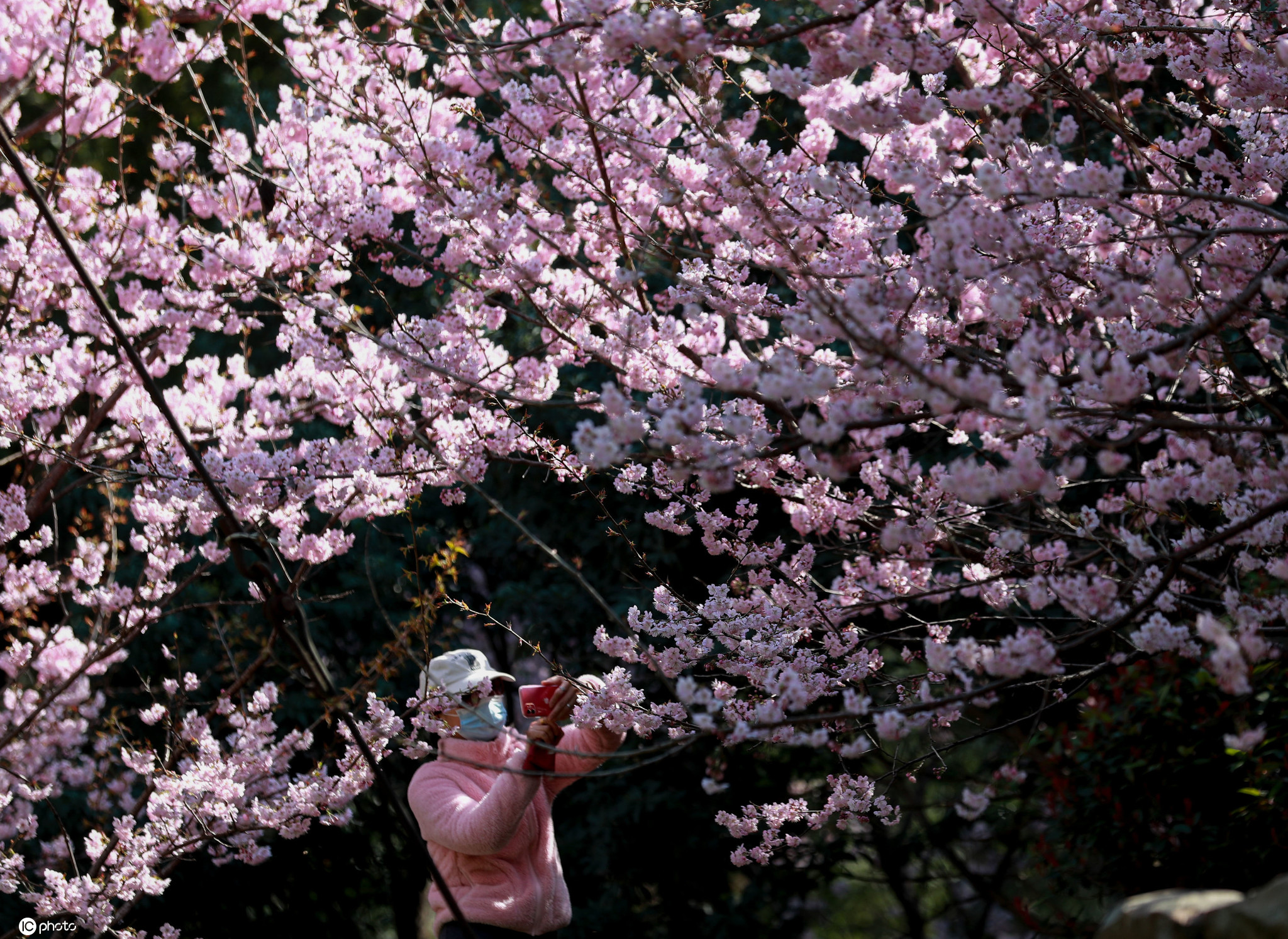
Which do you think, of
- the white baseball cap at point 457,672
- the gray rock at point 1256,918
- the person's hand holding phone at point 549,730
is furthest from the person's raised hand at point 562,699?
the gray rock at point 1256,918

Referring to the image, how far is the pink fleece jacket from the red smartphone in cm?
9

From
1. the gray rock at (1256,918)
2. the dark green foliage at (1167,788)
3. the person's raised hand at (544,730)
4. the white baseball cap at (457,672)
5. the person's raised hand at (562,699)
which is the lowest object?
the gray rock at (1256,918)

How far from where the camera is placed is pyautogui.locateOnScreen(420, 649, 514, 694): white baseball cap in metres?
2.92

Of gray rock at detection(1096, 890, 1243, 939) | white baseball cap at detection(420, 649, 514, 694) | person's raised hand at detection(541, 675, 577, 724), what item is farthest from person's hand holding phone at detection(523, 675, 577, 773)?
gray rock at detection(1096, 890, 1243, 939)

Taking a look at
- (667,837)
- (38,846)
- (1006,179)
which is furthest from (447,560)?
(38,846)

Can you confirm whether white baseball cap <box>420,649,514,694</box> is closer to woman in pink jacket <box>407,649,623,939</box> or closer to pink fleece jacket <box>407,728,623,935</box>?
woman in pink jacket <box>407,649,623,939</box>

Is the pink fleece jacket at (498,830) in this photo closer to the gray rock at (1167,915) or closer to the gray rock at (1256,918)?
the gray rock at (1167,915)

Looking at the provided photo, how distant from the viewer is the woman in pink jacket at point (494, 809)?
2.62 meters

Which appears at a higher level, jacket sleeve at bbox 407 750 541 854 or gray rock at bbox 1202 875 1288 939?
jacket sleeve at bbox 407 750 541 854

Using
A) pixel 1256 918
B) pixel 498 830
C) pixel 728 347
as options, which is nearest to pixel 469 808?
pixel 498 830

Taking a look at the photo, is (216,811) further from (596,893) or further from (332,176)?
(596,893)

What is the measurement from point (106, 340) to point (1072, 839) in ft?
12.6

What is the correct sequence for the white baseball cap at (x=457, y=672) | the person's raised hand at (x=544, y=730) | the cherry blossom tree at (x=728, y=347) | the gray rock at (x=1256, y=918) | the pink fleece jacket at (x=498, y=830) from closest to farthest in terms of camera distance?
the gray rock at (x=1256, y=918) < the cherry blossom tree at (x=728, y=347) < the person's raised hand at (x=544, y=730) < the pink fleece jacket at (x=498, y=830) < the white baseball cap at (x=457, y=672)

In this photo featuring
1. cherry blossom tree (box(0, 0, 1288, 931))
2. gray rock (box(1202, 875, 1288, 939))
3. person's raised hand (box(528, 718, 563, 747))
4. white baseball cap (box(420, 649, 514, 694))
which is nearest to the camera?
gray rock (box(1202, 875, 1288, 939))
